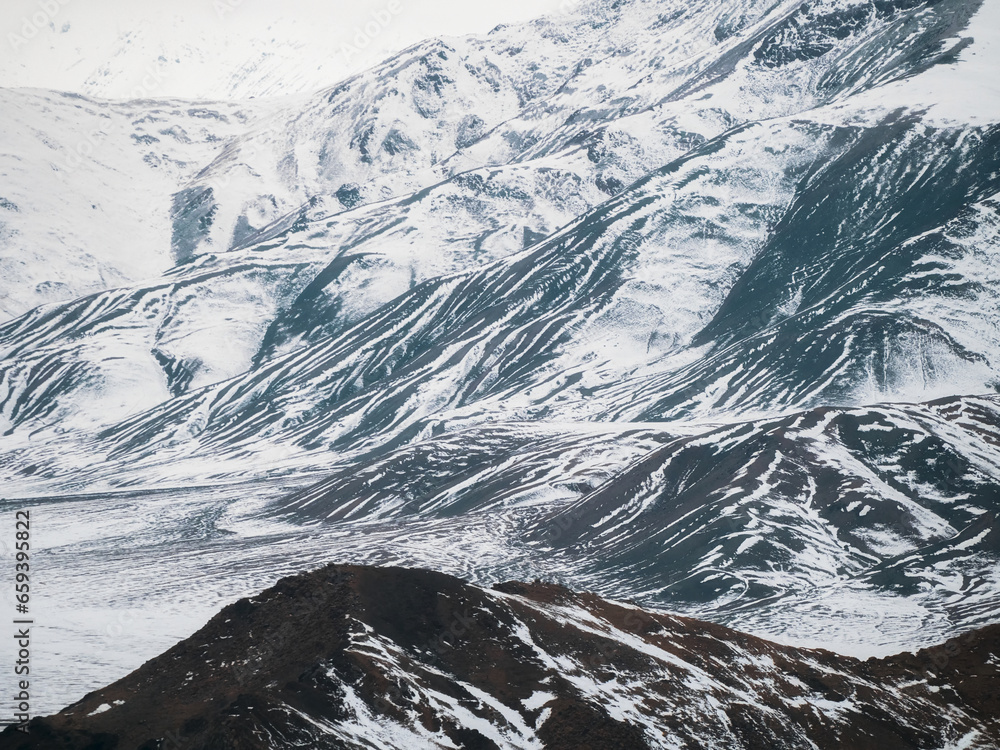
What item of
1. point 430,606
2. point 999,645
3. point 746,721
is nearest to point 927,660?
point 999,645

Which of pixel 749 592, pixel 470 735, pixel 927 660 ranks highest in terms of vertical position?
pixel 470 735

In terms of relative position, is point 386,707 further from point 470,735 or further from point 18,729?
point 18,729

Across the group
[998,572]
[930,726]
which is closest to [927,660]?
[930,726]

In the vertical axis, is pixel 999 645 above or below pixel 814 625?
above

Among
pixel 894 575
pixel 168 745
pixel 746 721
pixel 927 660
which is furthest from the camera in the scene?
pixel 894 575

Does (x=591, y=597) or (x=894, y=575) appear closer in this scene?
(x=591, y=597)

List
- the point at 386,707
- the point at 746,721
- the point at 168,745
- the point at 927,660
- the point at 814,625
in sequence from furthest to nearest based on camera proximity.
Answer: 1. the point at 814,625
2. the point at 927,660
3. the point at 746,721
4. the point at 386,707
5. the point at 168,745
